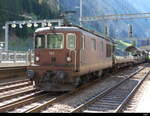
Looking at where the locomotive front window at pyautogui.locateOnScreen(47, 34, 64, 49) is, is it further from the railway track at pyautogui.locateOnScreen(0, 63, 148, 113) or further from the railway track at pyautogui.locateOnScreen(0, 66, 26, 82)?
the railway track at pyautogui.locateOnScreen(0, 66, 26, 82)

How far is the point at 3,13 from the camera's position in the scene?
7850 cm

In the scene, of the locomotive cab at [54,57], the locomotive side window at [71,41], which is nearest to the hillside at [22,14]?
the locomotive cab at [54,57]

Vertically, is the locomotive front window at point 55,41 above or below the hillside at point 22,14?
below

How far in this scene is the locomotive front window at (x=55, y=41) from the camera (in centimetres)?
1499

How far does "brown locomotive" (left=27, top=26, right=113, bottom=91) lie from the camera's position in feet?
46.8

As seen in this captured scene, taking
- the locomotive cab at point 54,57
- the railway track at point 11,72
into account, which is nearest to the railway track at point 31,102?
the locomotive cab at point 54,57

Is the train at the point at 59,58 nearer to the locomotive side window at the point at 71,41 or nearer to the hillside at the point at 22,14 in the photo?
the locomotive side window at the point at 71,41

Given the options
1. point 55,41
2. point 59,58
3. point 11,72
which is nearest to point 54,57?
point 59,58

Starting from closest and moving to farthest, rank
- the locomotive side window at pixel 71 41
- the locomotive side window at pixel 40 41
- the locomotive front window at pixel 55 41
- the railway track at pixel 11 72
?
the locomotive side window at pixel 71 41, the locomotive front window at pixel 55 41, the locomotive side window at pixel 40 41, the railway track at pixel 11 72

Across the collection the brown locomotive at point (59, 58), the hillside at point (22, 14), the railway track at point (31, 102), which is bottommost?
the railway track at point (31, 102)

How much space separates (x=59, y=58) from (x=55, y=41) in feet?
3.01

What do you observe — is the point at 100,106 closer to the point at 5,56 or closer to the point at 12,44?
the point at 5,56

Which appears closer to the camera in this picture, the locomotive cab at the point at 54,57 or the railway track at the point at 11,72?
the locomotive cab at the point at 54,57

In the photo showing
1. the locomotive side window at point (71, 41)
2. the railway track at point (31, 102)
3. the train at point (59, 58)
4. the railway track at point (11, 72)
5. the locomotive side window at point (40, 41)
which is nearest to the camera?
the railway track at point (31, 102)
